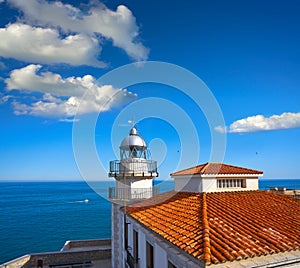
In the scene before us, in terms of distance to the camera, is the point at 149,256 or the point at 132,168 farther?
the point at 132,168

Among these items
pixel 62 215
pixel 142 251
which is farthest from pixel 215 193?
pixel 62 215

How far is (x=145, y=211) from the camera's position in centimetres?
1257

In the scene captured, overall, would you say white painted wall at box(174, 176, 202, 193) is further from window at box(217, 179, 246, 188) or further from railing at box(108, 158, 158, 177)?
railing at box(108, 158, 158, 177)

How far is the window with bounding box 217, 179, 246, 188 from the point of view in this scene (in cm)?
1324

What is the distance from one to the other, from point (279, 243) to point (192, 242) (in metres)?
2.17

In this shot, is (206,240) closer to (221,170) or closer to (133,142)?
(221,170)

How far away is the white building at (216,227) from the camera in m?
6.43

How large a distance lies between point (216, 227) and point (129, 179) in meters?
9.89

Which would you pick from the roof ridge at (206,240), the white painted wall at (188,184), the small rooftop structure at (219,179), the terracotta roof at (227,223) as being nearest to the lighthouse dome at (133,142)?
the white painted wall at (188,184)

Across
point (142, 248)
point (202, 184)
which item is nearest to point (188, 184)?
point (202, 184)

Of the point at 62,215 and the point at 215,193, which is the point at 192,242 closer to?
the point at 215,193

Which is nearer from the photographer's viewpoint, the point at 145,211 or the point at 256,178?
the point at 145,211

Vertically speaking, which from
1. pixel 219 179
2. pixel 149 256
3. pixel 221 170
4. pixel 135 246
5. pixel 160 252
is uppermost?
pixel 221 170

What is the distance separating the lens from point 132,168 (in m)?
17.4
